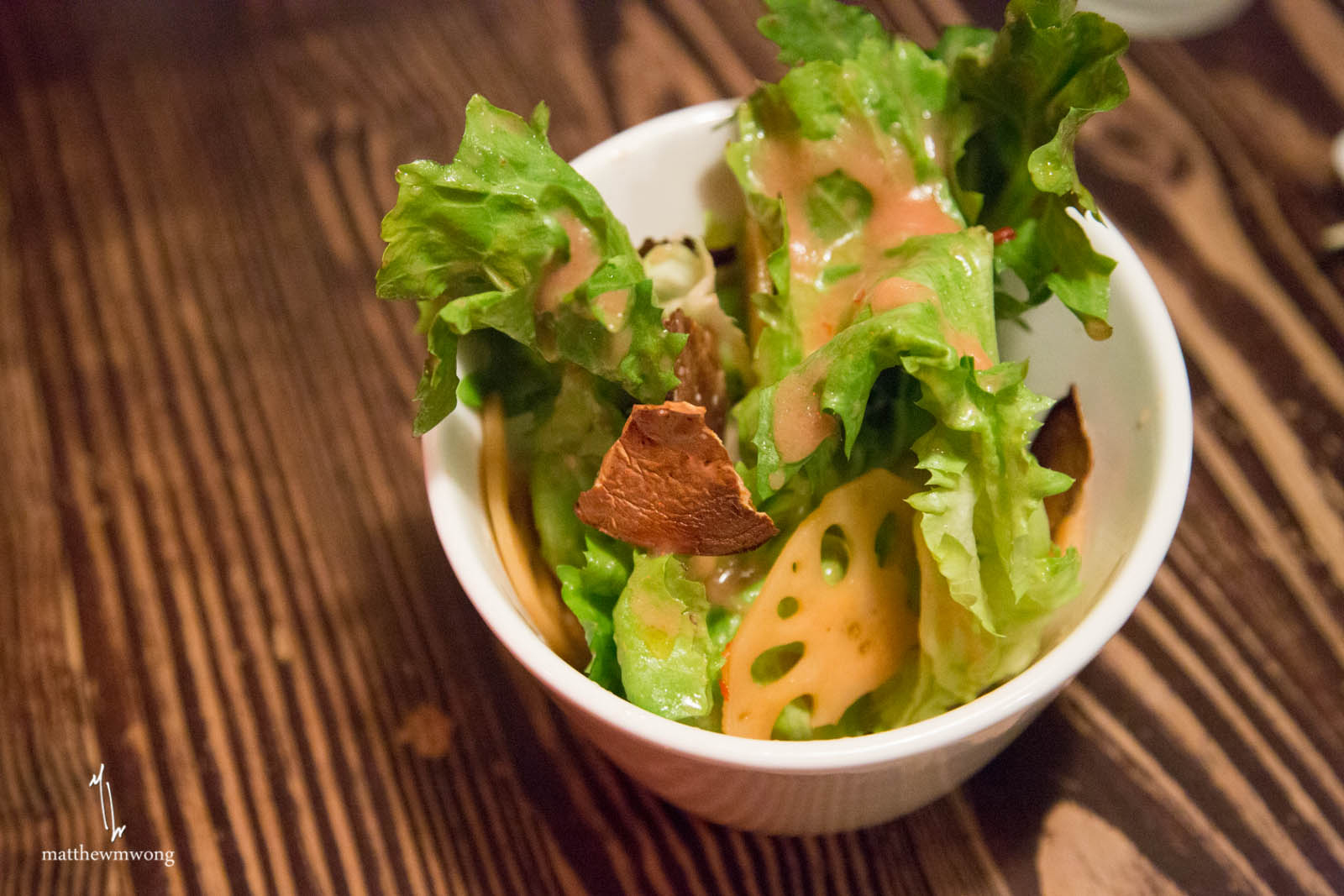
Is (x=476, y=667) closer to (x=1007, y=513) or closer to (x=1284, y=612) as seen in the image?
(x=1007, y=513)

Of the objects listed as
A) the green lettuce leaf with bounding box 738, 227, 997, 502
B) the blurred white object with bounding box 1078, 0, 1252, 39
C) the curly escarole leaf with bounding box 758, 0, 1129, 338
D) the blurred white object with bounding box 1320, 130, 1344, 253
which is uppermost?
the curly escarole leaf with bounding box 758, 0, 1129, 338

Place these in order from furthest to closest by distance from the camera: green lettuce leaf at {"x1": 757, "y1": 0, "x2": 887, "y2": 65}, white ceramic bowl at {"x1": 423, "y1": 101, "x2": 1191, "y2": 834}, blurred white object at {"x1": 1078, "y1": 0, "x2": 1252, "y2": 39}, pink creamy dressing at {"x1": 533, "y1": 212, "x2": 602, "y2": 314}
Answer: blurred white object at {"x1": 1078, "y1": 0, "x2": 1252, "y2": 39} → green lettuce leaf at {"x1": 757, "y1": 0, "x2": 887, "y2": 65} → pink creamy dressing at {"x1": 533, "y1": 212, "x2": 602, "y2": 314} → white ceramic bowl at {"x1": 423, "y1": 101, "x2": 1191, "y2": 834}

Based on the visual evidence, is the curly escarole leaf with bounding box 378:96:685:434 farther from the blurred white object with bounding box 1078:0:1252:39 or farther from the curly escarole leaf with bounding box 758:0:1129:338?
the blurred white object with bounding box 1078:0:1252:39

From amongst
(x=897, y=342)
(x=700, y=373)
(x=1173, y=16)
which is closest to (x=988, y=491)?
(x=897, y=342)

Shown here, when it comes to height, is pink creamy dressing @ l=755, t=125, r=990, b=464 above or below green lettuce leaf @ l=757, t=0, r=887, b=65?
below

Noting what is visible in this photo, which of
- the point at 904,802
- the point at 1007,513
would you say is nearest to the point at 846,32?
the point at 1007,513

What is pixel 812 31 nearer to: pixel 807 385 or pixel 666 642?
pixel 807 385
